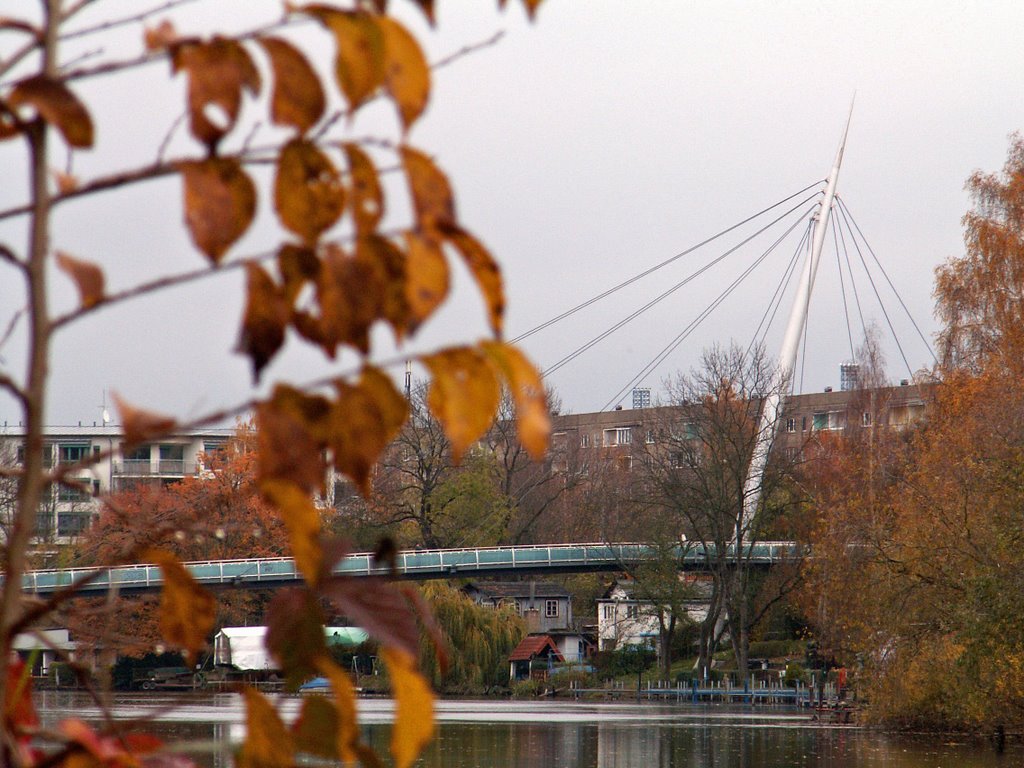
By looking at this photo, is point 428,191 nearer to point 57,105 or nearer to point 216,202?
point 216,202

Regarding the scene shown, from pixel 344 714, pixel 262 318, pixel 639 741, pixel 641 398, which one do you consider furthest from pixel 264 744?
pixel 641 398

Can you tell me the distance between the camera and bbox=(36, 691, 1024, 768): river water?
65.5 feet

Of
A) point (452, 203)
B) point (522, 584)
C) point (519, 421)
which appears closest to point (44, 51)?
point (452, 203)

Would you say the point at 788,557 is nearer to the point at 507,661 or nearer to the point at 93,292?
the point at 507,661

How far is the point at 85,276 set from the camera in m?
1.17

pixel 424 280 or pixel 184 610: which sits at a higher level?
pixel 424 280

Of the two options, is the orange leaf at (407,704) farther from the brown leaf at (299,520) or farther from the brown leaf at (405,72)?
the brown leaf at (405,72)

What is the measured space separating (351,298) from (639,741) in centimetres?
2437

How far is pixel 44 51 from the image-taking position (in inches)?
44.1

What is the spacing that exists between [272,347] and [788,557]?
141 feet

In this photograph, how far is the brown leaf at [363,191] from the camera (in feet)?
3.59

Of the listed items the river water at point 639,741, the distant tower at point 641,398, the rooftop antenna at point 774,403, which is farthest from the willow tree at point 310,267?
the distant tower at point 641,398

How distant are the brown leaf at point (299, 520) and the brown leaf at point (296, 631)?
0.28 ft

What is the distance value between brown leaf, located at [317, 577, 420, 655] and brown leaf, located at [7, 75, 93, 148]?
1.15ft
